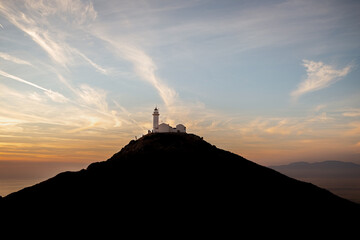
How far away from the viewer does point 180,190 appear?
147ft

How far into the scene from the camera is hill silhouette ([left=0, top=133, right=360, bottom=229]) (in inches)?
1603

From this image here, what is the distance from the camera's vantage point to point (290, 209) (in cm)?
4466

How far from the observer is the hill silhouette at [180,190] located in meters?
40.7

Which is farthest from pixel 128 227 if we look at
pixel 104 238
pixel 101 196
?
pixel 101 196

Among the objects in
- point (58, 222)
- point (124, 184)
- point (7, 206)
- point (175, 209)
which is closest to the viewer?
point (58, 222)

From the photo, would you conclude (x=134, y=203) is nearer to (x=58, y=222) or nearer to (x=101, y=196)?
(x=101, y=196)

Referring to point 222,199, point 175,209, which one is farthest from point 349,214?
point 175,209

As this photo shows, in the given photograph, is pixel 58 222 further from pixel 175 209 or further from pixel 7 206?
pixel 175 209

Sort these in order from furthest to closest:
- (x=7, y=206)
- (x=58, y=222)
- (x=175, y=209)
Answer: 1. (x=7, y=206)
2. (x=175, y=209)
3. (x=58, y=222)

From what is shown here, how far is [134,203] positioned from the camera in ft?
135

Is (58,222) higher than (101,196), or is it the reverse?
(101,196)

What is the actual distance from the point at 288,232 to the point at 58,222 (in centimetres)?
3233

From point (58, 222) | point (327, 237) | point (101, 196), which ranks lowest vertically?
point (327, 237)

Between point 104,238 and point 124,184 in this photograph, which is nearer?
point 104,238
